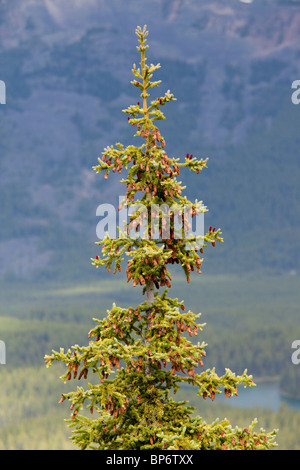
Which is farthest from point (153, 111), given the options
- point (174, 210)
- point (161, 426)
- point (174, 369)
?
point (161, 426)

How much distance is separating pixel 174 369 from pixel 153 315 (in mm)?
2111

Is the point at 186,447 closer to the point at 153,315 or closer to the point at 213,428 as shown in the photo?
the point at 213,428

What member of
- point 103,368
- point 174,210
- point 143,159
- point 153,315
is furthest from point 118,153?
point 103,368

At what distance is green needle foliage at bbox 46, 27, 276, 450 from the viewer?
26.3m

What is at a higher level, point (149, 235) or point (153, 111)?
point (153, 111)

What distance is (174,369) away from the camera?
26406mm

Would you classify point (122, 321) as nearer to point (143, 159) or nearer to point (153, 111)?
point (143, 159)

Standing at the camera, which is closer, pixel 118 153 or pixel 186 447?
pixel 186 447

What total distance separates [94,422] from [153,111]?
1122 centimetres

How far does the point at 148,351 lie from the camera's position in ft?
89.1

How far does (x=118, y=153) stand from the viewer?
91.5 ft

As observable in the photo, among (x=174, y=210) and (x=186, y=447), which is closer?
(x=186, y=447)

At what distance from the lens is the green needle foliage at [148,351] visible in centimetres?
2633

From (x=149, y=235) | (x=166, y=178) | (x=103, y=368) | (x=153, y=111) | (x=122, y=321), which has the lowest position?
(x=103, y=368)
